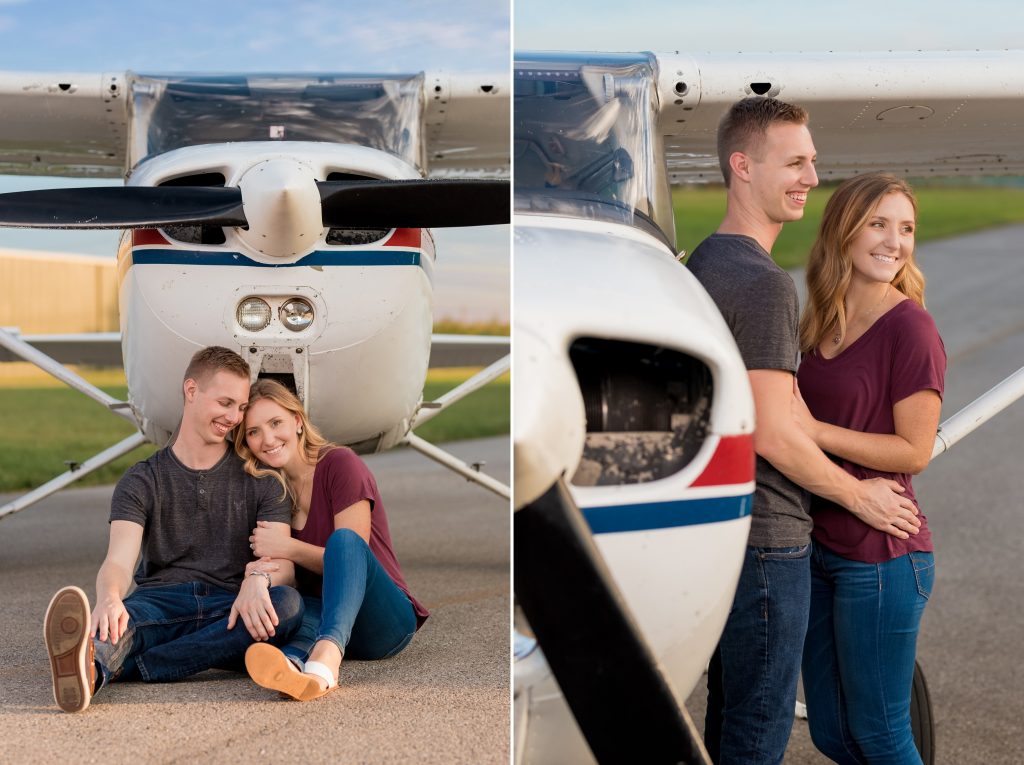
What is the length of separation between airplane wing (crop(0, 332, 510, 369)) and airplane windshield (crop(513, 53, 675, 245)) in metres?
3.75

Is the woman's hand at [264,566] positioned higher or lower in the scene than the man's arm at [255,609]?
higher

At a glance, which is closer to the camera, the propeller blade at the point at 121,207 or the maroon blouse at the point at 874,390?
the maroon blouse at the point at 874,390

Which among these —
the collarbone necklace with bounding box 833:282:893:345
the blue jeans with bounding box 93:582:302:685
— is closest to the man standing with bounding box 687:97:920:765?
the collarbone necklace with bounding box 833:282:893:345

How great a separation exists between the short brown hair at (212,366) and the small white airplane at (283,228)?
0.54 meters

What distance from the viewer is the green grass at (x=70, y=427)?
36.8 feet

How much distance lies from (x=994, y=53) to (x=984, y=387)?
9333 mm

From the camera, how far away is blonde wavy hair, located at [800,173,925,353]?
8.30ft

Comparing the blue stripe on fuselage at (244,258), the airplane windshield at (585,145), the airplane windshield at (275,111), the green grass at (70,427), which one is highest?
the airplane windshield at (275,111)

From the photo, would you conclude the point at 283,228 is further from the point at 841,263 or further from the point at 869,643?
the point at 869,643

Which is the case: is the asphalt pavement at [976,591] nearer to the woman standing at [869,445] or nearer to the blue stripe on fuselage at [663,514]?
the woman standing at [869,445]

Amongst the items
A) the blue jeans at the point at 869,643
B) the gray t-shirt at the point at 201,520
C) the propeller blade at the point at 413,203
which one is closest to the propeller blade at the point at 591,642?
the blue jeans at the point at 869,643

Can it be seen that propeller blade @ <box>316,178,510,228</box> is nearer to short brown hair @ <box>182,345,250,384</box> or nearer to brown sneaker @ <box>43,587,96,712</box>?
short brown hair @ <box>182,345,250,384</box>

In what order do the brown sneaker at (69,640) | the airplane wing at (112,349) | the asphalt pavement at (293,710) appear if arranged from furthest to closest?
1. the airplane wing at (112,349)
2. the brown sneaker at (69,640)
3. the asphalt pavement at (293,710)

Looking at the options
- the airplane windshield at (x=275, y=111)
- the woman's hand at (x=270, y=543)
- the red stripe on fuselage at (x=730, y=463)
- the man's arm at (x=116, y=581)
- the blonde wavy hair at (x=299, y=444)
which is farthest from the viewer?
the airplane windshield at (x=275, y=111)
